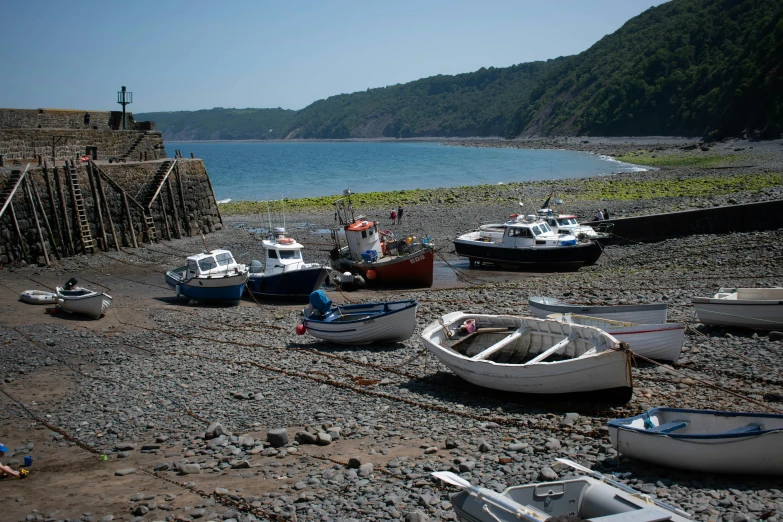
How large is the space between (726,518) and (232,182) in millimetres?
84738

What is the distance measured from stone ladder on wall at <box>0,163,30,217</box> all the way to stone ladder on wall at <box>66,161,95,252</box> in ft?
6.50

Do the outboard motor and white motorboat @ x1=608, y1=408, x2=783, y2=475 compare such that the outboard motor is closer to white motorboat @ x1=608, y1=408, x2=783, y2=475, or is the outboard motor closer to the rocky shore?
the rocky shore

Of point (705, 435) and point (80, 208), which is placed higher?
point (80, 208)

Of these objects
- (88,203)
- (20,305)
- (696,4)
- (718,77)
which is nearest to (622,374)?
(20,305)

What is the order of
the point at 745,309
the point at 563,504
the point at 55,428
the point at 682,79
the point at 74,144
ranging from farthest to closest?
1. the point at 682,79
2. the point at 74,144
3. the point at 745,309
4. the point at 55,428
5. the point at 563,504

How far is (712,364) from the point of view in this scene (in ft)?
44.6

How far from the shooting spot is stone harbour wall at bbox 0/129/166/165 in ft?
115

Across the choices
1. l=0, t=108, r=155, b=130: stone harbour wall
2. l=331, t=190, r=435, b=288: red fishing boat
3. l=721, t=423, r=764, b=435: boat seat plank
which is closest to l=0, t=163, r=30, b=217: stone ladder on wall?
l=0, t=108, r=155, b=130: stone harbour wall

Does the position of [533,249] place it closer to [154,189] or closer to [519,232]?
[519,232]

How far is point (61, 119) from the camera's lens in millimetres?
40156

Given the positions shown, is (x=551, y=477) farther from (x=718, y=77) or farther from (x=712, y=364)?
(x=718, y=77)

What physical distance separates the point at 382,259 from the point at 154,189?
1511 centimetres

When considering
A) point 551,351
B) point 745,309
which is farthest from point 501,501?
point 745,309

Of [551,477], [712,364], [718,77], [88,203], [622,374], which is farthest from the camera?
[718,77]
